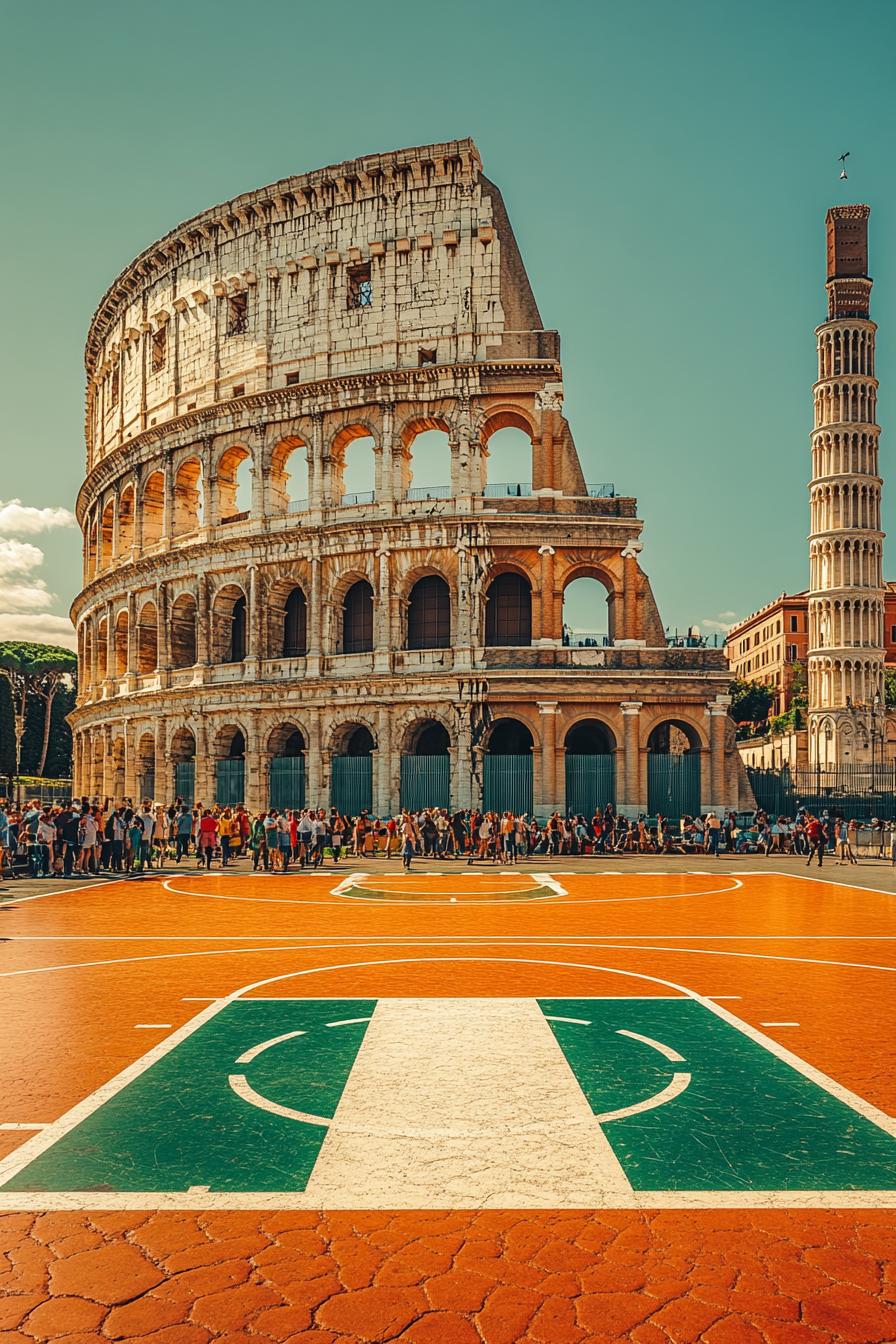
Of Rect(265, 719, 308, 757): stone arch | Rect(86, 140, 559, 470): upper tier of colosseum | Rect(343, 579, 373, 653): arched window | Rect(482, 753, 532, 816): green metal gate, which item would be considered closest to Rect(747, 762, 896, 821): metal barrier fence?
Rect(482, 753, 532, 816): green metal gate

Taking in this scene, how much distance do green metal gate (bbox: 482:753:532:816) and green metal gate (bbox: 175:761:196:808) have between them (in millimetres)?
12573

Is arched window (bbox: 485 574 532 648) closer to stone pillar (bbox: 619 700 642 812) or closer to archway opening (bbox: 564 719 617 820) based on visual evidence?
stone pillar (bbox: 619 700 642 812)

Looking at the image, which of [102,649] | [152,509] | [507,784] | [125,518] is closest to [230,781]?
[507,784]

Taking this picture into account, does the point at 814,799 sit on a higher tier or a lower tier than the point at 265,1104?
higher

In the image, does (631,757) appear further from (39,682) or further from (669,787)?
(39,682)

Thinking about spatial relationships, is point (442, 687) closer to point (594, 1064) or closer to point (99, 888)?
point (99, 888)

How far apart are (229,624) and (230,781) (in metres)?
6.53

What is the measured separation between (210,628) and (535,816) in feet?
49.8

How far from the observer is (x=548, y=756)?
32.9 m

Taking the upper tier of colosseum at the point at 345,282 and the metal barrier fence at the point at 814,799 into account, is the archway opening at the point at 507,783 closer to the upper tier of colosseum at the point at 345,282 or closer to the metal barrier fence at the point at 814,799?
the metal barrier fence at the point at 814,799

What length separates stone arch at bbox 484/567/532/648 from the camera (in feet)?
116

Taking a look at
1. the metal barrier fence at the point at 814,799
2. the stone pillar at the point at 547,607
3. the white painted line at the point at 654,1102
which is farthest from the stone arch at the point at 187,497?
the white painted line at the point at 654,1102

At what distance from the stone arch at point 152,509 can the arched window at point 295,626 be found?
788 cm

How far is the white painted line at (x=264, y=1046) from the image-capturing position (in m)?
8.14
